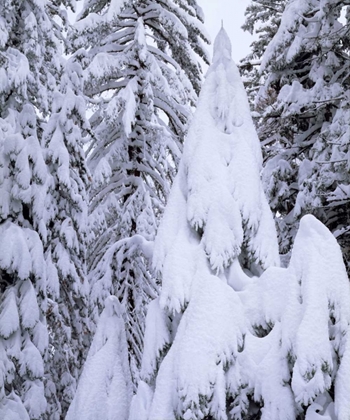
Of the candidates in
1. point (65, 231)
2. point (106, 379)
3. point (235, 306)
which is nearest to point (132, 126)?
point (65, 231)

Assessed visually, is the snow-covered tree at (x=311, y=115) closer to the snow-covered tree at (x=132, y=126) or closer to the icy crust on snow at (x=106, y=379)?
the snow-covered tree at (x=132, y=126)

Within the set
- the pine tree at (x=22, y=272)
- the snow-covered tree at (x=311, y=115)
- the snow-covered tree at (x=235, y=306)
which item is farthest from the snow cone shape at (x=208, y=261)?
the pine tree at (x=22, y=272)

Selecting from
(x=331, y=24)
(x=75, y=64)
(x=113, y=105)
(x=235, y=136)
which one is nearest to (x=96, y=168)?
(x=113, y=105)

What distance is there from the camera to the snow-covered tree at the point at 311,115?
33.2ft

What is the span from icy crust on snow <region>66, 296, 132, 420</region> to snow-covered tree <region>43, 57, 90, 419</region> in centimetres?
672

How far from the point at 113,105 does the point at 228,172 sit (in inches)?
276

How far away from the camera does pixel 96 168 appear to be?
1162 cm

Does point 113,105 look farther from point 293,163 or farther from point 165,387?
point 165,387

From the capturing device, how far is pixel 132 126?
12508mm

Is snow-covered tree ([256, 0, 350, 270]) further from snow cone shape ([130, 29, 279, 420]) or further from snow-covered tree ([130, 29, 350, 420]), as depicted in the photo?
snow-covered tree ([130, 29, 350, 420])

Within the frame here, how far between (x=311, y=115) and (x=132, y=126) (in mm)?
4254

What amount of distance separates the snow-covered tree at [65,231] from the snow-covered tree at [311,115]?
14.7 feet

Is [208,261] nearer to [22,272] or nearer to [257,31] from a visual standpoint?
[22,272]

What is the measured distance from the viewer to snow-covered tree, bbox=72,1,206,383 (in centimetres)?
1130
